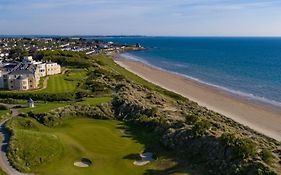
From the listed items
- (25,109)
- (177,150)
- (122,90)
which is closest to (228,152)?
(177,150)

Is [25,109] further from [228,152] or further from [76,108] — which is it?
[228,152]

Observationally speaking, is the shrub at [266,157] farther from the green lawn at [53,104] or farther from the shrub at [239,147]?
the green lawn at [53,104]

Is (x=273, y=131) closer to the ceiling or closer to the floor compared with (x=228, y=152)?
closer to the floor

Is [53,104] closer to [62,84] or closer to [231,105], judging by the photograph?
[62,84]

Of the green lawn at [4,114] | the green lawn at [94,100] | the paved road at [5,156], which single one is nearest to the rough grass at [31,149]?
the paved road at [5,156]

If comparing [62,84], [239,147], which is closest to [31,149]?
[239,147]
